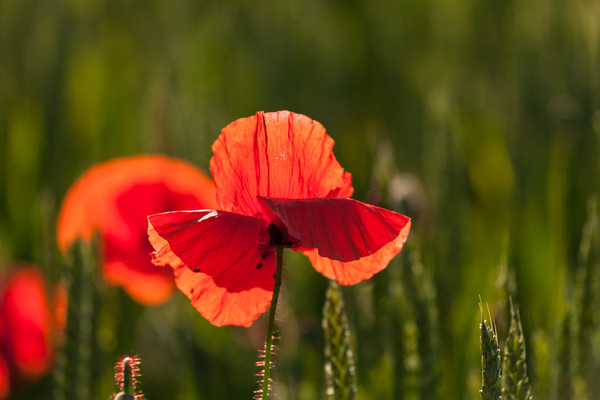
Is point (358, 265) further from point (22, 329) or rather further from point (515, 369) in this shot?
point (22, 329)

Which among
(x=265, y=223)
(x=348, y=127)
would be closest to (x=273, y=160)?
(x=265, y=223)

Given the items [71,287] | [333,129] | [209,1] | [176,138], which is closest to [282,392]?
[71,287]

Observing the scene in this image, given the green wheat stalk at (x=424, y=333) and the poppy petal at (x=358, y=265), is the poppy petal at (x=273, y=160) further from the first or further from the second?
the green wheat stalk at (x=424, y=333)

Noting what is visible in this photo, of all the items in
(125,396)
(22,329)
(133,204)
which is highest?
(133,204)

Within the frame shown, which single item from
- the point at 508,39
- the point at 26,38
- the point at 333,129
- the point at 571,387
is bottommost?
the point at 571,387

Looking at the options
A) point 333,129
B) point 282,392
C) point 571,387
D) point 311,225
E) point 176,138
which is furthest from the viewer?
point 333,129

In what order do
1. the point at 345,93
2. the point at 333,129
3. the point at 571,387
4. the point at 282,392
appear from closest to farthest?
the point at 571,387 < the point at 282,392 < the point at 333,129 < the point at 345,93

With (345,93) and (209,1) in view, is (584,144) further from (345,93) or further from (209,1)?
(209,1)

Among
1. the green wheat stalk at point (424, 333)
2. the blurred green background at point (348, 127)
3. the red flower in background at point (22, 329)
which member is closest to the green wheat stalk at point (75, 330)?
the blurred green background at point (348, 127)
